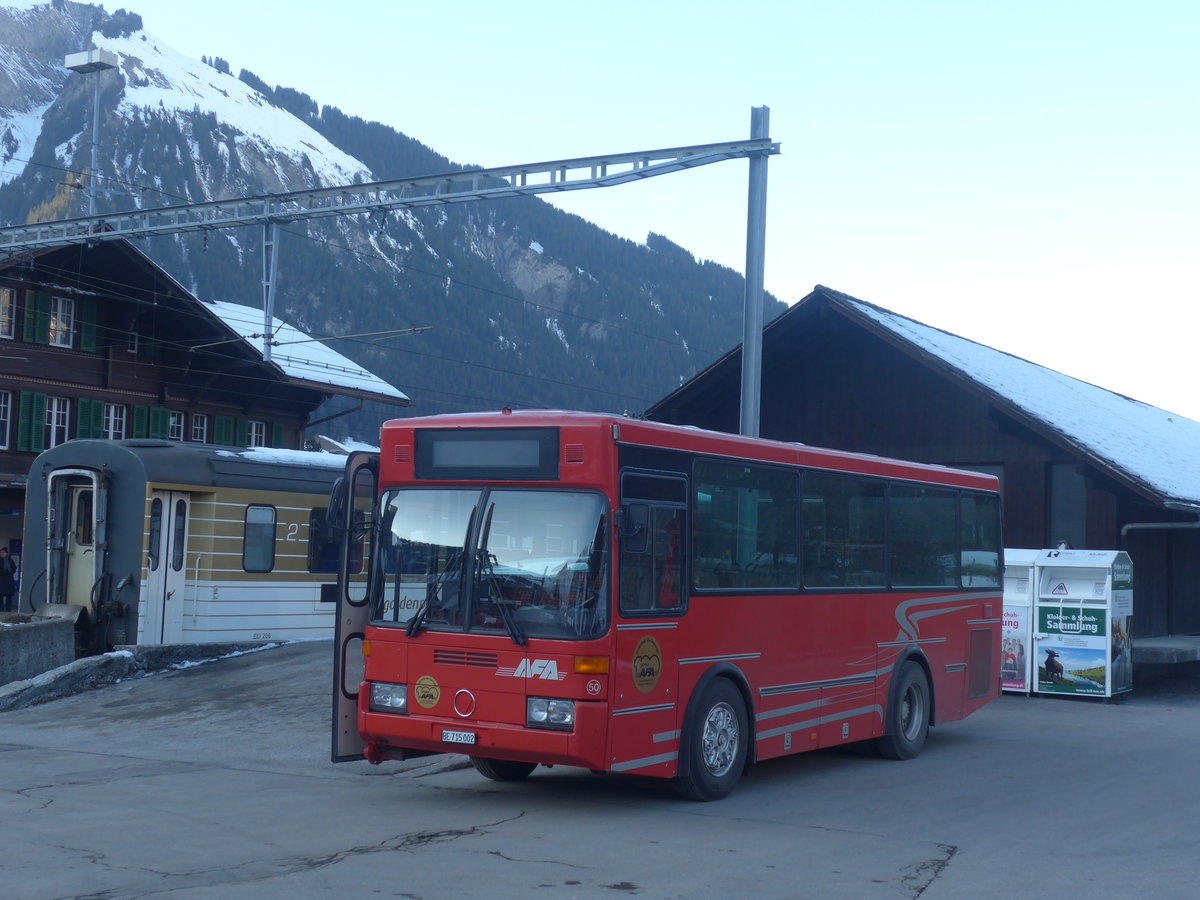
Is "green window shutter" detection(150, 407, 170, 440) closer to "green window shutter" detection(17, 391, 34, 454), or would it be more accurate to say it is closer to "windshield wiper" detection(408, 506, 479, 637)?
"green window shutter" detection(17, 391, 34, 454)

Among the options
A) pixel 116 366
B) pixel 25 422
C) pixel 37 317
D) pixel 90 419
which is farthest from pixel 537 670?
pixel 116 366

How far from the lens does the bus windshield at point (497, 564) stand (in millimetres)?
9359

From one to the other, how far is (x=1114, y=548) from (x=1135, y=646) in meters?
1.49

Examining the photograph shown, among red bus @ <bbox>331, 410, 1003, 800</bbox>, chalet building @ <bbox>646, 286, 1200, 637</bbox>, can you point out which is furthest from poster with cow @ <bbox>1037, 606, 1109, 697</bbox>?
red bus @ <bbox>331, 410, 1003, 800</bbox>

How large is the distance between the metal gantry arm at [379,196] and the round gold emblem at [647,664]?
913 centimetres

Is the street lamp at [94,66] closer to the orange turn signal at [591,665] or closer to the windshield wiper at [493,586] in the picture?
the windshield wiper at [493,586]

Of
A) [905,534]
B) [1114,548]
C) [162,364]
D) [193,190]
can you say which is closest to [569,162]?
[905,534]

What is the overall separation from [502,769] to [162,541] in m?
9.74

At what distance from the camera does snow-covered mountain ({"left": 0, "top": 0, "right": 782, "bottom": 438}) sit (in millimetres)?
115250

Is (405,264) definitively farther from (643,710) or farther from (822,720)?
(643,710)

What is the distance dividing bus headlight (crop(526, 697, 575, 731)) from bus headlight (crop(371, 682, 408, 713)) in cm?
100

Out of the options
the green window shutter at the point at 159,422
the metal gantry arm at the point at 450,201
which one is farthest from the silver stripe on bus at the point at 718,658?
the green window shutter at the point at 159,422

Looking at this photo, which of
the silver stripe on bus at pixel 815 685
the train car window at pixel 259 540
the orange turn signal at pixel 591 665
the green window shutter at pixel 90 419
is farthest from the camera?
the green window shutter at pixel 90 419

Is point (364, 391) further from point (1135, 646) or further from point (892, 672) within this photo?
point (892, 672)
